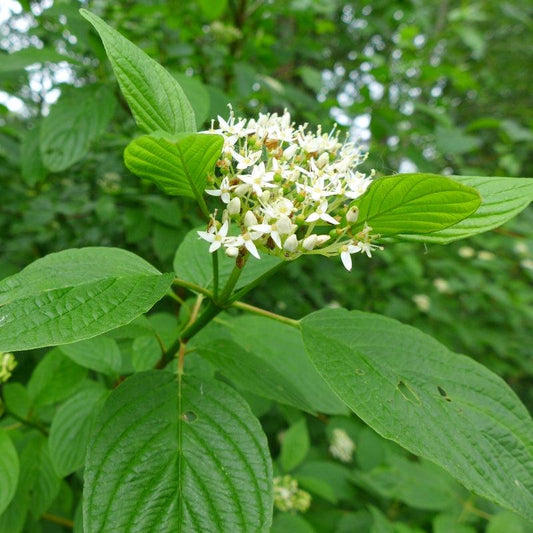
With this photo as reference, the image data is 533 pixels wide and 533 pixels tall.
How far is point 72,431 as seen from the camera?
92 centimetres

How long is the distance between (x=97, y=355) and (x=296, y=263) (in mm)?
1431

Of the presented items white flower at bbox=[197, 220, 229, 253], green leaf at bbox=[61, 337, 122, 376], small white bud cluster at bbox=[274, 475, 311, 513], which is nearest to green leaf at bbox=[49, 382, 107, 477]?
green leaf at bbox=[61, 337, 122, 376]

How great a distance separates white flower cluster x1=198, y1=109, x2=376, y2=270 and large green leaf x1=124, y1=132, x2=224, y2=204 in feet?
0.23

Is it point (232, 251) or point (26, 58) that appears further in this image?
point (26, 58)

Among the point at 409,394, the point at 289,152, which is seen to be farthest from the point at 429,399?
the point at 289,152

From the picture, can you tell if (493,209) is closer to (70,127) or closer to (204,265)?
(204,265)

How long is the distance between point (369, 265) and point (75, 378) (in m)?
2.55

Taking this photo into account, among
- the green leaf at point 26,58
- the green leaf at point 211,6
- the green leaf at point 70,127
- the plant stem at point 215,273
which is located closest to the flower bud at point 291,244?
the plant stem at point 215,273

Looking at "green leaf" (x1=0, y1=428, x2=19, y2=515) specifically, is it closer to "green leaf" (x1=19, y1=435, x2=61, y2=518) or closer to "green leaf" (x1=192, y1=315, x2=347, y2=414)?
"green leaf" (x1=19, y1=435, x2=61, y2=518)

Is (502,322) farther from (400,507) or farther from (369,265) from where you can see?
(400,507)

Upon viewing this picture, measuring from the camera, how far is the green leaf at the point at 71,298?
562 mm

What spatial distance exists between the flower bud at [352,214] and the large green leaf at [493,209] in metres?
0.10

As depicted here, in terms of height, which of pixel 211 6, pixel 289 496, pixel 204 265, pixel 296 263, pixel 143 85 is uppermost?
pixel 211 6

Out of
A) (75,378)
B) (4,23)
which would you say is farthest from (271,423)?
(4,23)
